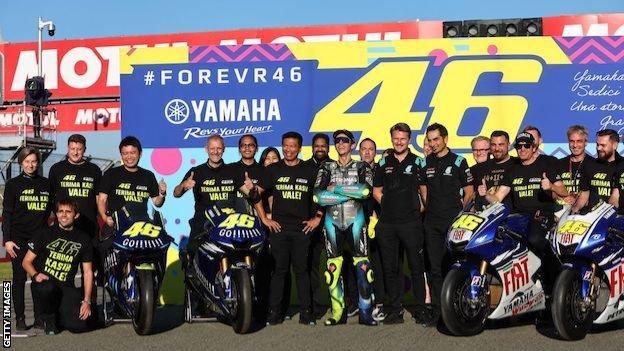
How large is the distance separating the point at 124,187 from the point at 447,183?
9.81 ft

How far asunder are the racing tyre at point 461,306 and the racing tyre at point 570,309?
0.57 meters

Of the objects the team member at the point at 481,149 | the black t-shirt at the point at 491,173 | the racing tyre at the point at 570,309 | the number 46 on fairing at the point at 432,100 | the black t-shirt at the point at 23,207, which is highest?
the number 46 on fairing at the point at 432,100

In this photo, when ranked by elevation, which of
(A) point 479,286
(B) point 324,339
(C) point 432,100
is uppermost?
(C) point 432,100

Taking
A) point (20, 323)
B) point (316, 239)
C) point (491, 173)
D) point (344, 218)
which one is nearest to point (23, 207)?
point (20, 323)

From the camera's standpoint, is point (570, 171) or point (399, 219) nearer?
point (399, 219)

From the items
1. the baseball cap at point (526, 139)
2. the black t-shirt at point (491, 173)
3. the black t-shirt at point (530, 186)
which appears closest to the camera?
the baseball cap at point (526, 139)

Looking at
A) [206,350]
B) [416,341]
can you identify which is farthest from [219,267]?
[416,341]

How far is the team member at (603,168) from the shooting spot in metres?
7.77

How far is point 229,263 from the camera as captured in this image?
24.8 feet

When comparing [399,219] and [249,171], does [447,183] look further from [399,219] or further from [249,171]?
[249,171]

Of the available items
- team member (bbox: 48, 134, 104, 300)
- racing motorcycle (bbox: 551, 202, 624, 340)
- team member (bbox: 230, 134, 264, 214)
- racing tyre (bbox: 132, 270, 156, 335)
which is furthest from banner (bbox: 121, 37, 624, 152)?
racing tyre (bbox: 132, 270, 156, 335)

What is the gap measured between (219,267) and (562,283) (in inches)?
113

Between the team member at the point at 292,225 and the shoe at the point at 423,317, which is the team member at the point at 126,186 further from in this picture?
the shoe at the point at 423,317

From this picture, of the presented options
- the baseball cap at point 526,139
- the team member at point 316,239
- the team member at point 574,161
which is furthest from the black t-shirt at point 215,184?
the team member at point 574,161
